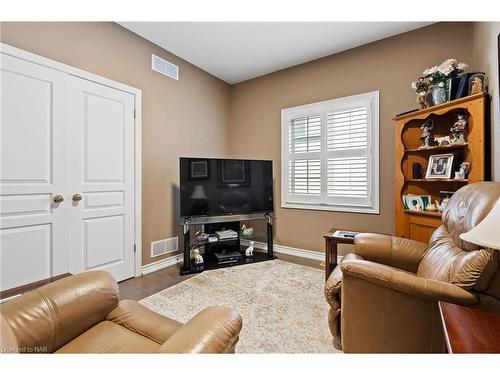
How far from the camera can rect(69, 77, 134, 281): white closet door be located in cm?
227

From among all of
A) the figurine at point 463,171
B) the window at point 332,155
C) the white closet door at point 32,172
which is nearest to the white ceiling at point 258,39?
the window at point 332,155

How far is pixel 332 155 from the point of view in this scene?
3219 mm

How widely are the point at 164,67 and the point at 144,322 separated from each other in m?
2.99

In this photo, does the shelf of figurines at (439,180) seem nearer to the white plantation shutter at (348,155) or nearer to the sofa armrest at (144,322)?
the white plantation shutter at (348,155)

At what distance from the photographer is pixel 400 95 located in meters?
2.75

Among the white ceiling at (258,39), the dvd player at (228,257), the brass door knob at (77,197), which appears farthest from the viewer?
the dvd player at (228,257)

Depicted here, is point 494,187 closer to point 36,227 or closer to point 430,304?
point 430,304

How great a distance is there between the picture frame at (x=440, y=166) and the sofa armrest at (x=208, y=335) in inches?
90.8

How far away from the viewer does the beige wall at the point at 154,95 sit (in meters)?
2.14

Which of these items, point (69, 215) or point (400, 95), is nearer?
point (69, 215)

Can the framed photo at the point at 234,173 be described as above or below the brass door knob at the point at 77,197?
above

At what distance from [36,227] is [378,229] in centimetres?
351

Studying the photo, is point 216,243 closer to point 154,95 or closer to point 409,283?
point 154,95
